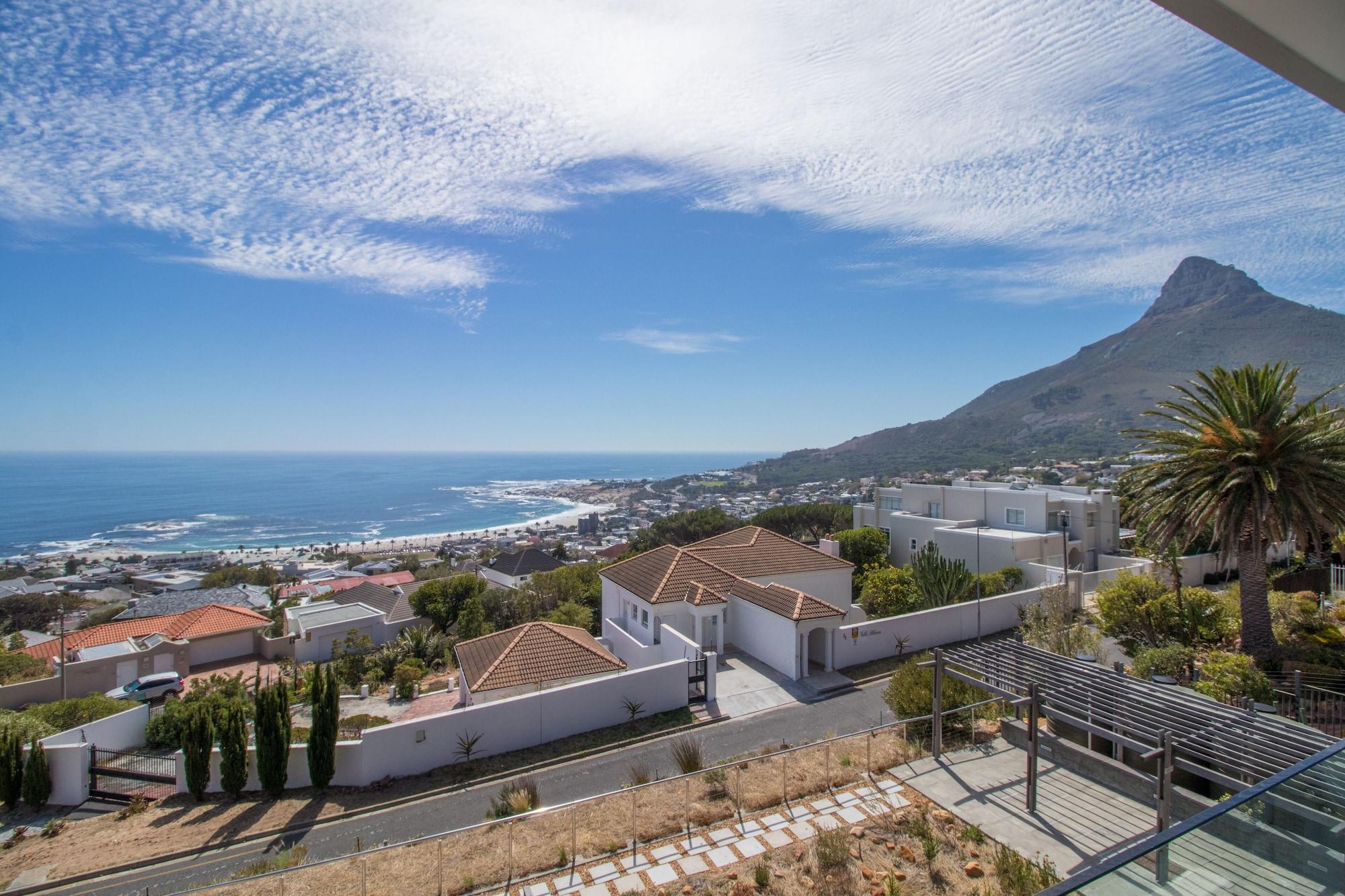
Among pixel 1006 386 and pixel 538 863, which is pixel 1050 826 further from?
pixel 1006 386

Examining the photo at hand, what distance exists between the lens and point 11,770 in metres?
15.7

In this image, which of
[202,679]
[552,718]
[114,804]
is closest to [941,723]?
[552,718]

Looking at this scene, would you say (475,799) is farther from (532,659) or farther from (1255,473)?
(1255,473)

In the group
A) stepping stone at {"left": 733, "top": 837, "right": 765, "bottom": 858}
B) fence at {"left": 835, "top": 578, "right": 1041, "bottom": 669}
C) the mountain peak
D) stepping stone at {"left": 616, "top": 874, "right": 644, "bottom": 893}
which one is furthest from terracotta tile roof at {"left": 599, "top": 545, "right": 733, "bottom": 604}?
the mountain peak

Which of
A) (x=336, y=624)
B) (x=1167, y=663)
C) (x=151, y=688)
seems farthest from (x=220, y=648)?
(x=1167, y=663)

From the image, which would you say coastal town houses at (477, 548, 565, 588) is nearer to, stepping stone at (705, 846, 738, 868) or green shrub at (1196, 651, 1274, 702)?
green shrub at (1196, 651, 1274, 702)

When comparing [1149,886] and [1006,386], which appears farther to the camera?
[1006,386]

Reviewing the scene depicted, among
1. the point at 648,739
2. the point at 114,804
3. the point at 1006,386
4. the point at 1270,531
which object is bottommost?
the point at 114,804

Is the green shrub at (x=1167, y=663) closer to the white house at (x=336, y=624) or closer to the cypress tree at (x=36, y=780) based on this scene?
the cypress tree at (x=36, y=780)

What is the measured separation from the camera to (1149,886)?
209 centimetres

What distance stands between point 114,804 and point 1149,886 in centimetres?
2059

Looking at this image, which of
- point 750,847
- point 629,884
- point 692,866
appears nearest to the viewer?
point 629,884

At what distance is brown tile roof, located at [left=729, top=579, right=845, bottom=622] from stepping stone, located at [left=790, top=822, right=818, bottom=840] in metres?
8.79

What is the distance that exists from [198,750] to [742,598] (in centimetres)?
1414
